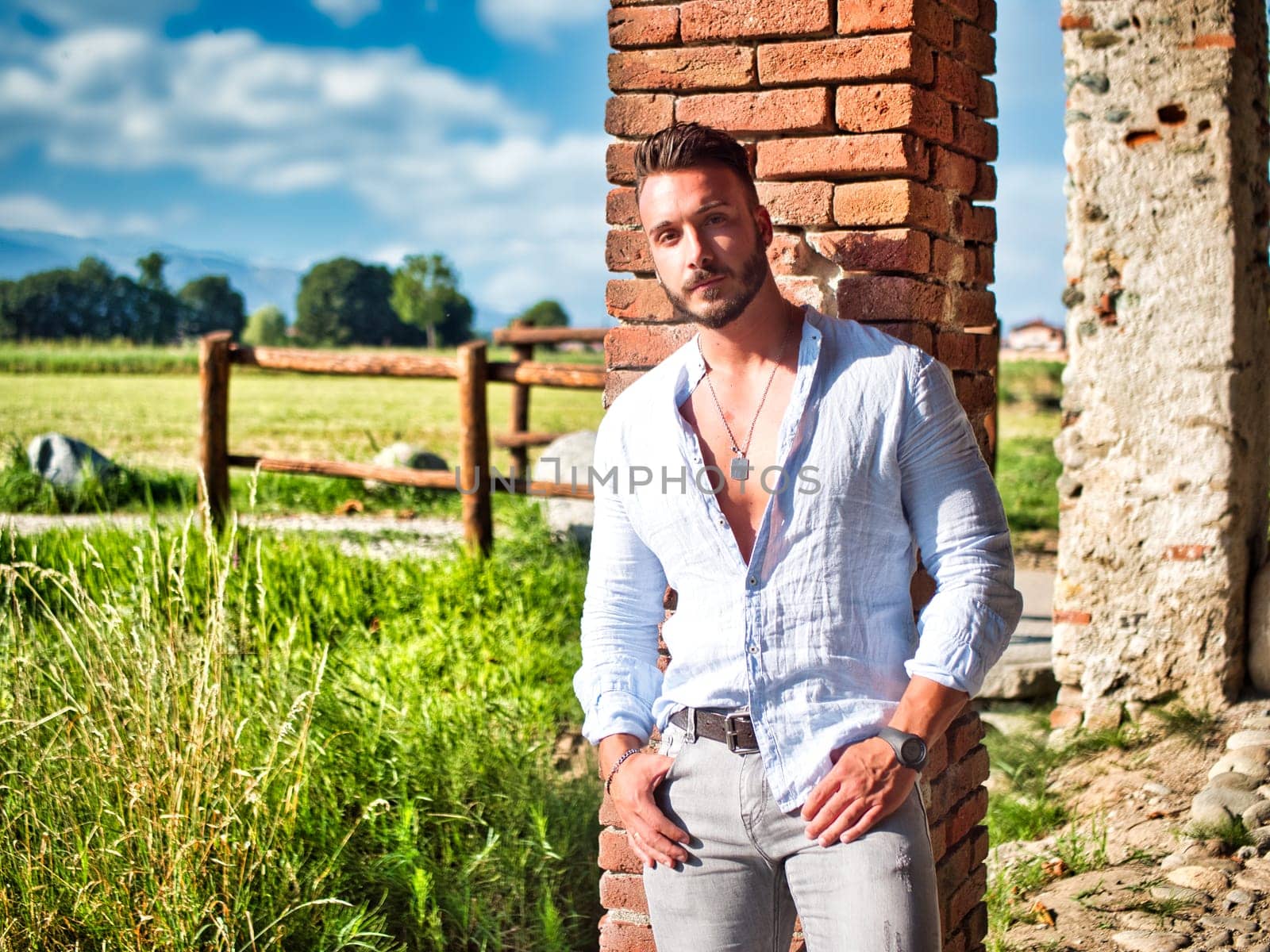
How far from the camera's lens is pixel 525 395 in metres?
10.9

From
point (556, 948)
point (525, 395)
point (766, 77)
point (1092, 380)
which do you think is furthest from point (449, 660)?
point (525, 395)

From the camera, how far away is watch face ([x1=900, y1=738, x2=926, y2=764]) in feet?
5.34

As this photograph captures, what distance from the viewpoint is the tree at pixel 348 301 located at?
65.5 metres

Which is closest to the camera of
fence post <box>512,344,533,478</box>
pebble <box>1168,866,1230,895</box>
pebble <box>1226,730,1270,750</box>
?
pebble <box>1168,866,1230,895</box>

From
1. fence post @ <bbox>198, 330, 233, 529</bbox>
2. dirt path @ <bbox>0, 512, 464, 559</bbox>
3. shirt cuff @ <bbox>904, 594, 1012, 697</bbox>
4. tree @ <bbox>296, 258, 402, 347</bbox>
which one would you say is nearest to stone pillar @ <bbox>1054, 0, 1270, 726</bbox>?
shirt cuff @ <bbox>904, 594, 1012, 697</bbox>

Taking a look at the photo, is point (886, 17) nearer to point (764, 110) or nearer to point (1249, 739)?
point (764, 110)

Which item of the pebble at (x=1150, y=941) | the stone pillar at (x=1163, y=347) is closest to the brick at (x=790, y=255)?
the pebble at (x=1150, y=941)

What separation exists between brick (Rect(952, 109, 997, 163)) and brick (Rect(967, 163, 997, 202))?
2cm

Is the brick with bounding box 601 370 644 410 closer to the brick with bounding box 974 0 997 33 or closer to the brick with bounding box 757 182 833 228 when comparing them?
the brick with bounding box 757 182 833 228

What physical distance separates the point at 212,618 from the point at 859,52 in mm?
1863

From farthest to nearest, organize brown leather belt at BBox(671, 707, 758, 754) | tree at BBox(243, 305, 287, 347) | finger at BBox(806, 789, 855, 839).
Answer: tree at BBox(243, 305, 287, 347) → brown leather belt at BBox(671, 707, 758, 754) → finger at BBox(806, 789, 855, 839)

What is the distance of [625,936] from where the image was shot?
94.0 inches

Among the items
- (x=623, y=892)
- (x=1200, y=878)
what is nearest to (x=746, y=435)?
(x=623, y=892)

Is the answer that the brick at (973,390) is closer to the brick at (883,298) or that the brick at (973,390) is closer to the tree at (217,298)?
the brick at (883,298)
